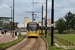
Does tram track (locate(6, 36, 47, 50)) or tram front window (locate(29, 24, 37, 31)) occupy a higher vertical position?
tram front window (locate(29, 24, 37, 31))

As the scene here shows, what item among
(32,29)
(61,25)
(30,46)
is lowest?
(30,46)

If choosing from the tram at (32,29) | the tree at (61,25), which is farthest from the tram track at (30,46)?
the tree at (61,25)

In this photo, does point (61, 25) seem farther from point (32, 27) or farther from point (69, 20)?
point (32, 27)

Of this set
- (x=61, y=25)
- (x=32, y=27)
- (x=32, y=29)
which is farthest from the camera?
(x=61, y=25)

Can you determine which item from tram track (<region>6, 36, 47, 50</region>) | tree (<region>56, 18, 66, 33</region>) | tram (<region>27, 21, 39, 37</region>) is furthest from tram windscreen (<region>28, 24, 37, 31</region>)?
tree (<region>56, 18, 66, 33</region>)

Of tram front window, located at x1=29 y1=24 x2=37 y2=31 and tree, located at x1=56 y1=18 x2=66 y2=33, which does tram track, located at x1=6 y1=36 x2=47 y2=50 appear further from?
tree, located at x1=56 y1=18 x2=66 y2=33

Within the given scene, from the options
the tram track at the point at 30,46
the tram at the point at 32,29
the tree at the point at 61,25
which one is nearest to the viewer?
the tram track at the point at 30,46

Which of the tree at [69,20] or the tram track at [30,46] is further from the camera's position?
the tree at [69,20]

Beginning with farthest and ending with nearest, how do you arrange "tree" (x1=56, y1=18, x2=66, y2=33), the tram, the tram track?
"tree" (x1=56, y1=18, x2=66, y2=33) → the tram → the tram track

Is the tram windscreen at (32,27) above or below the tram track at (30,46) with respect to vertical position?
above

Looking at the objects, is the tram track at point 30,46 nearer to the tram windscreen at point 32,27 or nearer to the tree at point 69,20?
the tram windscreen at point 32,27

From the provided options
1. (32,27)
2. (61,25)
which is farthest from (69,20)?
(32,27)

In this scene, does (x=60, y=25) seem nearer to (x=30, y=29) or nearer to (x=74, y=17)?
(x=74, y=17)

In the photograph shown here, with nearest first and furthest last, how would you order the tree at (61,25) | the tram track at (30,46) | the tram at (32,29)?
the tram track at (30,46) → the tram at (32,29) → the tree at (61,25)
